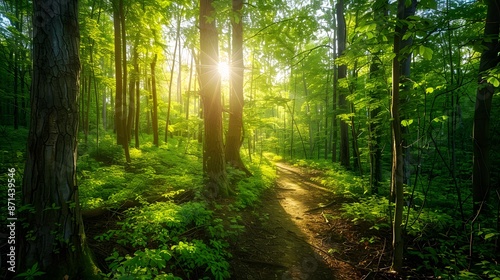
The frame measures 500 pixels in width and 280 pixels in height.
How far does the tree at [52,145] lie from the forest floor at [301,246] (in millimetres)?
2426

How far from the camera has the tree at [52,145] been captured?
2.45 m

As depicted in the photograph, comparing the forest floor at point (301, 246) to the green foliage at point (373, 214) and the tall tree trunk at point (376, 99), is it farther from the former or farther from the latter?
the tall tree trunk at point (376, 99)

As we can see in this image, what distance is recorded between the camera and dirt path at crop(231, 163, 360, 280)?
396cm

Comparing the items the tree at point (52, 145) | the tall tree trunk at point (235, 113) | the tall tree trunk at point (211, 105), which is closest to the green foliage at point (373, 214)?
the tall tree trunk at point (211, 105)

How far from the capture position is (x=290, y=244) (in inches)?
194

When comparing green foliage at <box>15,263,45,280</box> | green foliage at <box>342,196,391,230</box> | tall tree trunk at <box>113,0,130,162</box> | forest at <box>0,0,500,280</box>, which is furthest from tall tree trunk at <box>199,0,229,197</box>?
tall tree trunk at <box>113,0,130,162</box>

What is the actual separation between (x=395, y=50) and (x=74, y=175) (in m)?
4.69

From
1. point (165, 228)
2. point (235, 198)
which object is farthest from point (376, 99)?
point (165, 228)

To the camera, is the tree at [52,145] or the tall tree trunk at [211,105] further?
the tall tree trunk at [211,105]

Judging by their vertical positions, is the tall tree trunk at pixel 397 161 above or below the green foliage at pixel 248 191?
above

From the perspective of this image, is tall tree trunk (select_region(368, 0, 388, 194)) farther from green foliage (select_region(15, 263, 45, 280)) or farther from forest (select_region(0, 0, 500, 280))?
green foliage (select_region(15, 263, 45, 280))

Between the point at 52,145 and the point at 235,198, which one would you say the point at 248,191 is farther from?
the point at 52,145

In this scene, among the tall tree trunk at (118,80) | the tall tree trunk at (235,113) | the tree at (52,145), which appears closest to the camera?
the tree at (52,145)

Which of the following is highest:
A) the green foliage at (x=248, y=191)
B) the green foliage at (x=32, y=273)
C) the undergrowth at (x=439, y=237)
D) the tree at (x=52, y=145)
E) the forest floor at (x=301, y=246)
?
the tree at (x=52, y=145)
